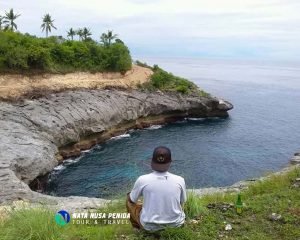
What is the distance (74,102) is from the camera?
52938mm

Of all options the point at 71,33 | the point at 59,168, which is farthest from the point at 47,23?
the point at 59,168

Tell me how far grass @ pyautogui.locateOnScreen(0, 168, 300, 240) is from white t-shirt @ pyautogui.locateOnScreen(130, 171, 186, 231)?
28 centimetres

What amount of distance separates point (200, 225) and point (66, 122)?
39292 millimetres

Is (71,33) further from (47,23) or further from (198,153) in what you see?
(198,153)

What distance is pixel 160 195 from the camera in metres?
8.96

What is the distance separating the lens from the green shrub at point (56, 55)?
171 ft

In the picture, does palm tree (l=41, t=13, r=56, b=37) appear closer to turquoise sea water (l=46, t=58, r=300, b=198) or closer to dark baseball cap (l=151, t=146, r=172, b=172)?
turquoise sea water (l=46, t=58, r=300, b=198)

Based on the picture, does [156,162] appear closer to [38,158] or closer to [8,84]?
[38,158]

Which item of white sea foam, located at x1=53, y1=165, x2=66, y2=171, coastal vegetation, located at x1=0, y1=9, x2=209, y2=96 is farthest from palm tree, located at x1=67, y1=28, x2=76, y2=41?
white sea foam, located at x1=53, y1=165, x2=66, y2=171

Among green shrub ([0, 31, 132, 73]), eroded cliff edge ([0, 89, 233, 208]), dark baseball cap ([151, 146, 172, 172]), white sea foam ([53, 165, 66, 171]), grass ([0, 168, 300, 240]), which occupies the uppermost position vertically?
green shrub ([0, 31, 132, 73])

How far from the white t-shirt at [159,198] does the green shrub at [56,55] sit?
46.9m

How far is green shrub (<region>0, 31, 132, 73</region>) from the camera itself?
51969 millimetres

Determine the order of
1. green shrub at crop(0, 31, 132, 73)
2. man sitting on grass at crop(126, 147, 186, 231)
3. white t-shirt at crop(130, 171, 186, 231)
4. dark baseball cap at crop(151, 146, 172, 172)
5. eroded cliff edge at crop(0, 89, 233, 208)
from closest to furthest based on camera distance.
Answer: dark baseball cap at crop(151, 146, 172, 172), man sitting on grass at crop(126, 147, 186, 231), white t-shirt at crop(130, 171, 186, 231), eroded cliff edge at crop(0, 89, 233, 208), green shrub at crop(0, 31, 132, 73)

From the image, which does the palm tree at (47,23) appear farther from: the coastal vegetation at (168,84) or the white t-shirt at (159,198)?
the white t-shirt at (159,198)
